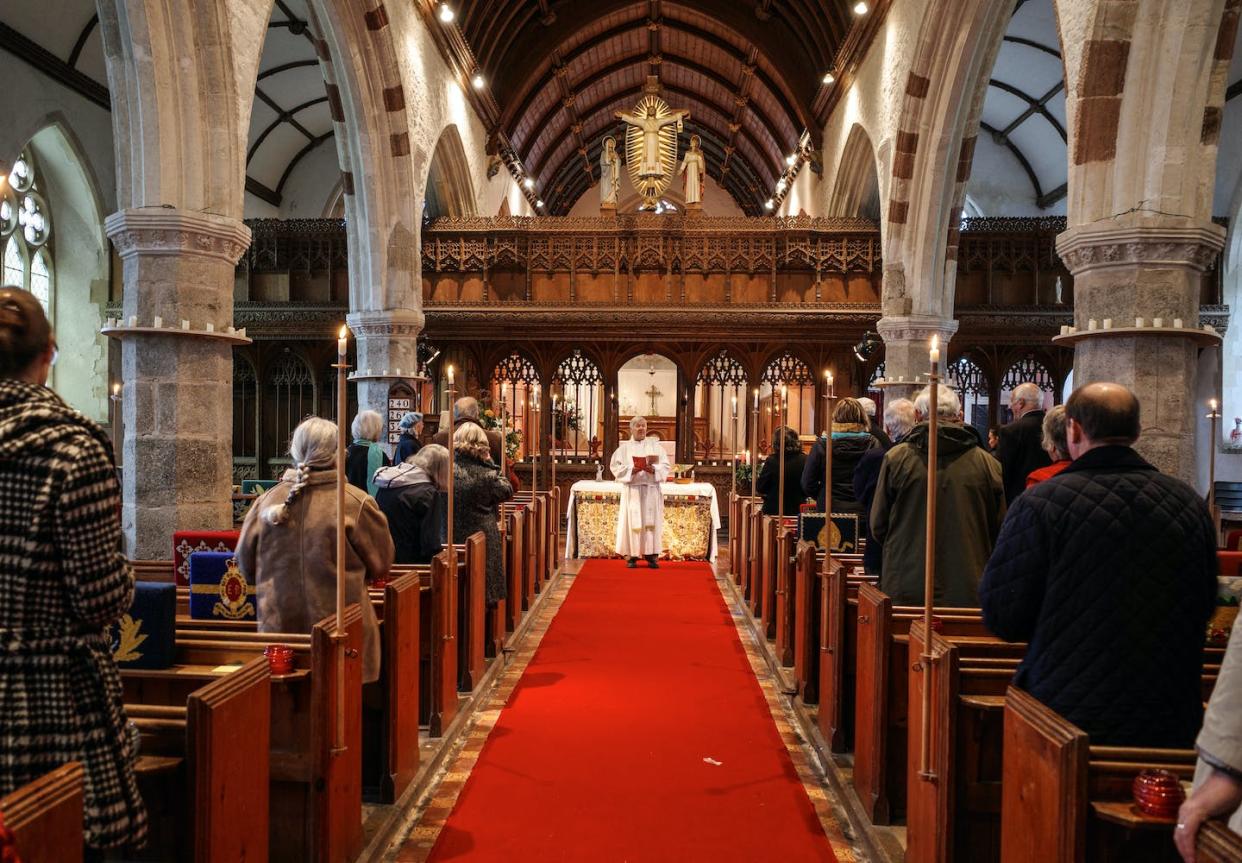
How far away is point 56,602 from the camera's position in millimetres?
1732

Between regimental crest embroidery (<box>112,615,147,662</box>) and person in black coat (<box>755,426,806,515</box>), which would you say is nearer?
regimental crest embroidery (<box>112,615,147,662</box>)

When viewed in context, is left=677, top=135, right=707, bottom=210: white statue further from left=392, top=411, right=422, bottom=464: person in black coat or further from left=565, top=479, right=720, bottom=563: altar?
left=392, top=411, right=422, bottom=464: person in black coat

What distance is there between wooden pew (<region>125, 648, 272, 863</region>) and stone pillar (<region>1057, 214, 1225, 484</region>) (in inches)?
183

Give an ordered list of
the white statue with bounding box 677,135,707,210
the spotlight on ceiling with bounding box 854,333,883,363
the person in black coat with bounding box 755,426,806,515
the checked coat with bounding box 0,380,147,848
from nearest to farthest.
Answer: the checked coat with bounding box 0,380,147,848 → the person in black coat with bounding box 755,426,806,515 → the spotlight on ceiling with bounding box 854,333,883,363 → the white statue with bounding box 677,135,707,210

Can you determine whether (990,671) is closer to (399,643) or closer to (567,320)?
(399,643)

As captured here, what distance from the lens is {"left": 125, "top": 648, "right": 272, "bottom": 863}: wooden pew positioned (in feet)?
6.96

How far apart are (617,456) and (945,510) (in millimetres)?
6110

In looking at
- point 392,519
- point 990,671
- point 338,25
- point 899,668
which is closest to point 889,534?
point 899,668

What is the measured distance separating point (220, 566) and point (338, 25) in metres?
8.11

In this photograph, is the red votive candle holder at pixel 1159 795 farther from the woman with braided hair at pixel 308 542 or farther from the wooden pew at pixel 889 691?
the woman with braided hair at pixel 308 542

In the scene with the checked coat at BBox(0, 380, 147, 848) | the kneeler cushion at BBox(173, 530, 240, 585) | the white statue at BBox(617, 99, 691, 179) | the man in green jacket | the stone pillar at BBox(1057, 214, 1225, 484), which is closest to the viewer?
the checked coat at BBox(0, 380, 147, 848)

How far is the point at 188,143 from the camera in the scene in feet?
20.4

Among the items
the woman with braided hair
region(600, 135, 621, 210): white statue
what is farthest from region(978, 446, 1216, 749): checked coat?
region(600, 135, 621, 210): white statue

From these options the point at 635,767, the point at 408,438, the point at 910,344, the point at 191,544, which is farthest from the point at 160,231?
the point at 910,344
